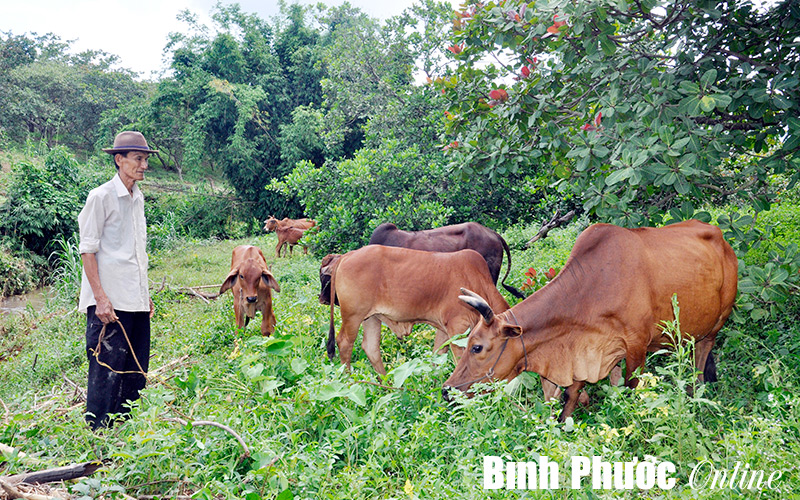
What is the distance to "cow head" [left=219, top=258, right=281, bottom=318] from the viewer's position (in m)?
6.10

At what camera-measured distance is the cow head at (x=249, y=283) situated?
6.10 metres

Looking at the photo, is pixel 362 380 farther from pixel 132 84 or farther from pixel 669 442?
pixel 132 84

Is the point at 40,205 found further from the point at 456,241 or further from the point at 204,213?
the point at 456,241

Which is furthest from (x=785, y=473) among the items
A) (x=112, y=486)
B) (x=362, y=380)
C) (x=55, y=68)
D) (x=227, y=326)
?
(x=55, y=68)

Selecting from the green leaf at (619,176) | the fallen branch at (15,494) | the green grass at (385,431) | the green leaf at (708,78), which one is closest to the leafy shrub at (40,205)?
the green grass at (385,431)

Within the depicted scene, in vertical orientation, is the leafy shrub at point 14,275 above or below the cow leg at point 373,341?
below

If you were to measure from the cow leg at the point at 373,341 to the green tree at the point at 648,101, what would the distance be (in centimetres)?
169

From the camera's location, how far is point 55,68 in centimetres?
2739

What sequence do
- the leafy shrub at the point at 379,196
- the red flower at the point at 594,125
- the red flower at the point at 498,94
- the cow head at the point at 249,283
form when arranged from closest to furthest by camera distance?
1. the red flower at the point at 594,125
2. the red flower at the point at 498,94
3. the cow head at the point at 249,283
4. the leafy shrub at the point at 379,196

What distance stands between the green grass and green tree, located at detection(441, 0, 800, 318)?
1.09 m

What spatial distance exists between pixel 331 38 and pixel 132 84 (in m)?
14.0

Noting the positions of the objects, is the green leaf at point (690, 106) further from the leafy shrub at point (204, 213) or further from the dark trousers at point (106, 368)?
the leafy shrub at point (204, 213)

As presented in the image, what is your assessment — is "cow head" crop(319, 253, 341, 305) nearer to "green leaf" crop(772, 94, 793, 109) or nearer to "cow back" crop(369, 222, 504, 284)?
"cow back" crop(369, 222, 504, 284)

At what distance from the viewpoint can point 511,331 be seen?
12.1 feet
